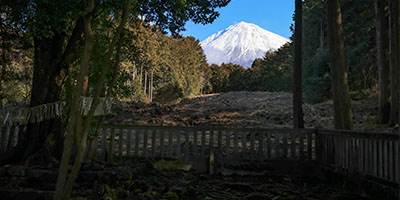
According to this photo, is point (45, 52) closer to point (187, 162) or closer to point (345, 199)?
point (187, 162)

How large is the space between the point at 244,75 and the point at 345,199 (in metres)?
56.1

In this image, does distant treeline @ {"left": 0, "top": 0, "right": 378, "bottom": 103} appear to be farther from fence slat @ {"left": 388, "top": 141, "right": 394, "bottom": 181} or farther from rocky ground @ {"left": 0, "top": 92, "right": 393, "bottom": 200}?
fence slat @ {"left": 388, "top": 141, "right": 394, "bottom": 181}

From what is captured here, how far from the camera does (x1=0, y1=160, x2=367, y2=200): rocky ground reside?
4152 millimetres

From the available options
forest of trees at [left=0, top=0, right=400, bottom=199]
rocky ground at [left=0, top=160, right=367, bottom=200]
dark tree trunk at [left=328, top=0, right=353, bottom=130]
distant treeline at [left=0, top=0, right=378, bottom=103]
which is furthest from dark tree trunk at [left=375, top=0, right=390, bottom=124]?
rocky ground at [left=0, top=160, right=367, bottom=200]

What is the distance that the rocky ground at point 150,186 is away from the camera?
13.6 feet

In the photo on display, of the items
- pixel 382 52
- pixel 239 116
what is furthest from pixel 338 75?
pixel 239 116

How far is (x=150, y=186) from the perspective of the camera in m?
4.92

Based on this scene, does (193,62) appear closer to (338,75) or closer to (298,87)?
(298,87)

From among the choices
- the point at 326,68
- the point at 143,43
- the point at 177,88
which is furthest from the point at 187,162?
the point at 177,88

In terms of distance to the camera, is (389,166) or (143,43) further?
(143,43)

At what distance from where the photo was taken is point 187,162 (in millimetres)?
6914

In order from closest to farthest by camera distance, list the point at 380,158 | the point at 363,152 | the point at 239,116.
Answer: the point at 380,158, the point at 363,152, the point at 239,116

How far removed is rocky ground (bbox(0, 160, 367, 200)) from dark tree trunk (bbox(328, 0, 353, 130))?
182 cm

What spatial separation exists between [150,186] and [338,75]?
520cm
